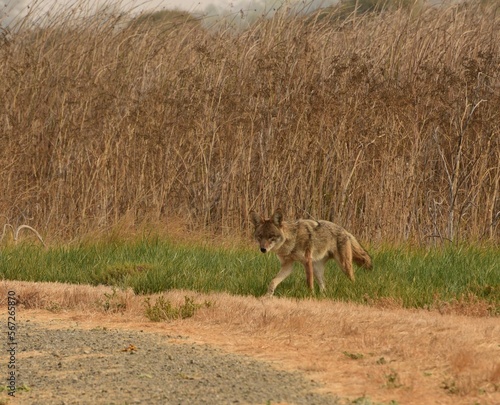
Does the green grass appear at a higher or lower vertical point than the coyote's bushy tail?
lower

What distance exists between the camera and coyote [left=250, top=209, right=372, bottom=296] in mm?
8086

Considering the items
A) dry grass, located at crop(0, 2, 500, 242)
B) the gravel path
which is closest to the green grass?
dry grass, located at crop(0, 2, 500, 242)

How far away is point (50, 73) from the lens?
1228cm

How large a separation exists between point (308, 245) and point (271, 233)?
370mm

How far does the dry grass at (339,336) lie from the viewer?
492 centimetres

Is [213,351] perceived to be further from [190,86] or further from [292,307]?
[190,86]

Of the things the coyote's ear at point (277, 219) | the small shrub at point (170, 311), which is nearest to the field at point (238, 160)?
the small shrub at point (170, 311)

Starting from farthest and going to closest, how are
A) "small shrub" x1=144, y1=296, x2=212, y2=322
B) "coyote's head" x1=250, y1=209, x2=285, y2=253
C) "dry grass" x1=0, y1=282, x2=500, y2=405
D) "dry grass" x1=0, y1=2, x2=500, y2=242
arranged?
"dry grass" x1=0, y1=2, x2=500, y2=242, "coyote's head" x1=250, y1=209, x2=285, y2=253, "small shrub" x1=144, y1=296, x2=212, y2=322, "dry grass" x1=0, y1=282, x2=500, y2=405

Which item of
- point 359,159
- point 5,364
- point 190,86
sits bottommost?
point 5,364

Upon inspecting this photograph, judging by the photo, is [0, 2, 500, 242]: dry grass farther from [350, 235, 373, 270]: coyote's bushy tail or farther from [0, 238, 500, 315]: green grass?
[350, 235, 373, 270]: coyote's bushy tail

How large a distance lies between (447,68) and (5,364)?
7.87m

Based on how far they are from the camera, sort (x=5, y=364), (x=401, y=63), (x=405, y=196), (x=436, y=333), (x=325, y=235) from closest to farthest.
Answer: (x=5, y=364) < (x=436, y=333) < (x=325, y=235) < (x=405, y=196) < (x=401, y=63)

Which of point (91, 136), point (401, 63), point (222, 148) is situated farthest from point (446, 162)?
point (91, 136)

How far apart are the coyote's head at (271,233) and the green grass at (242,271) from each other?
0.31m
